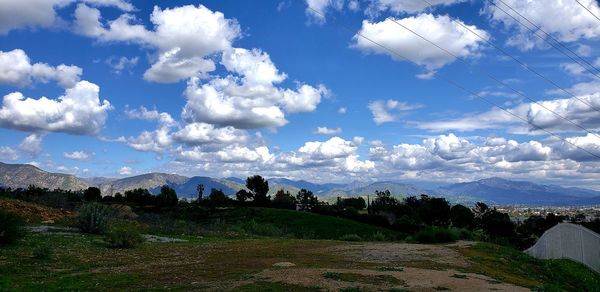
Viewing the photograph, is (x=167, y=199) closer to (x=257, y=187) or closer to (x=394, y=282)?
(x=257, y=187)

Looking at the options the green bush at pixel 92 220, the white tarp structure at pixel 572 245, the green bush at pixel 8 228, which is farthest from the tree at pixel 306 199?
the green bush at pixel 8 228

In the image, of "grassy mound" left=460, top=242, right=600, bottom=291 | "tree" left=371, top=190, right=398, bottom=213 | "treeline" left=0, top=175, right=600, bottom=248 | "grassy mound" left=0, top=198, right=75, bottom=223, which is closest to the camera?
"grassy mound" left=460, top=242, right=600, bottom=291

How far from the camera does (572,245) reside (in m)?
28.4

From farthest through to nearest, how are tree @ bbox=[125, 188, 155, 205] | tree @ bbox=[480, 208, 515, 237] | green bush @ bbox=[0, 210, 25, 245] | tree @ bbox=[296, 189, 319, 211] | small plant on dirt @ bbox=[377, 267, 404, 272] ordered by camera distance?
1. tree @ bbox=[296, 189, 319, 211]
2. tree @ bbox=[125, 188, 155, 205]
3. tree @ bbox=[480, 208, 515, 237]
4. green bush @ bbox=[0, 210, 25, 245]
5. small plant on dirt @ bbox=[377, 267, 404, 272]

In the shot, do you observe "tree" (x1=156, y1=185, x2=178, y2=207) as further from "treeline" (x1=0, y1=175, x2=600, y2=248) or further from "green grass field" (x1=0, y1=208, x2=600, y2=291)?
"green grass field" (x1=0, y1=208, x2=600, y2=291)

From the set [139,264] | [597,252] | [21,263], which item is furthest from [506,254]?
[21,263]

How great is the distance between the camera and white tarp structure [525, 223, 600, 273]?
2594 cm

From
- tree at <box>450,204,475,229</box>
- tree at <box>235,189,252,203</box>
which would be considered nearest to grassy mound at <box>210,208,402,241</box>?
tree at <box>450,204,475,229</box>

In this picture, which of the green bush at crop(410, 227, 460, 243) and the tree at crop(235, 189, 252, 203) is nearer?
the green bush at crop(410, 227, 460, 243)

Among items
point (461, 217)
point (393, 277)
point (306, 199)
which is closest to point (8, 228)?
point (393, 277)

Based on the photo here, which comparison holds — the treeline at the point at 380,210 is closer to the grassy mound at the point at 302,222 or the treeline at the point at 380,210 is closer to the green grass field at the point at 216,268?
the grassy mound at the point at 302,222

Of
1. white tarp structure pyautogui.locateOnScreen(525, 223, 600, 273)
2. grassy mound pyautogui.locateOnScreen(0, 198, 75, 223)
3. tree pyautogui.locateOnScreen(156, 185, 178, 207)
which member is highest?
tree pyautogui.locateOnScreen(156, 185, 178, 207)

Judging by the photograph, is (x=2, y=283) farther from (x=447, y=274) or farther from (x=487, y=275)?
(x=487, y=275)

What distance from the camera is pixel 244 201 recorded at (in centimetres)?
11750
